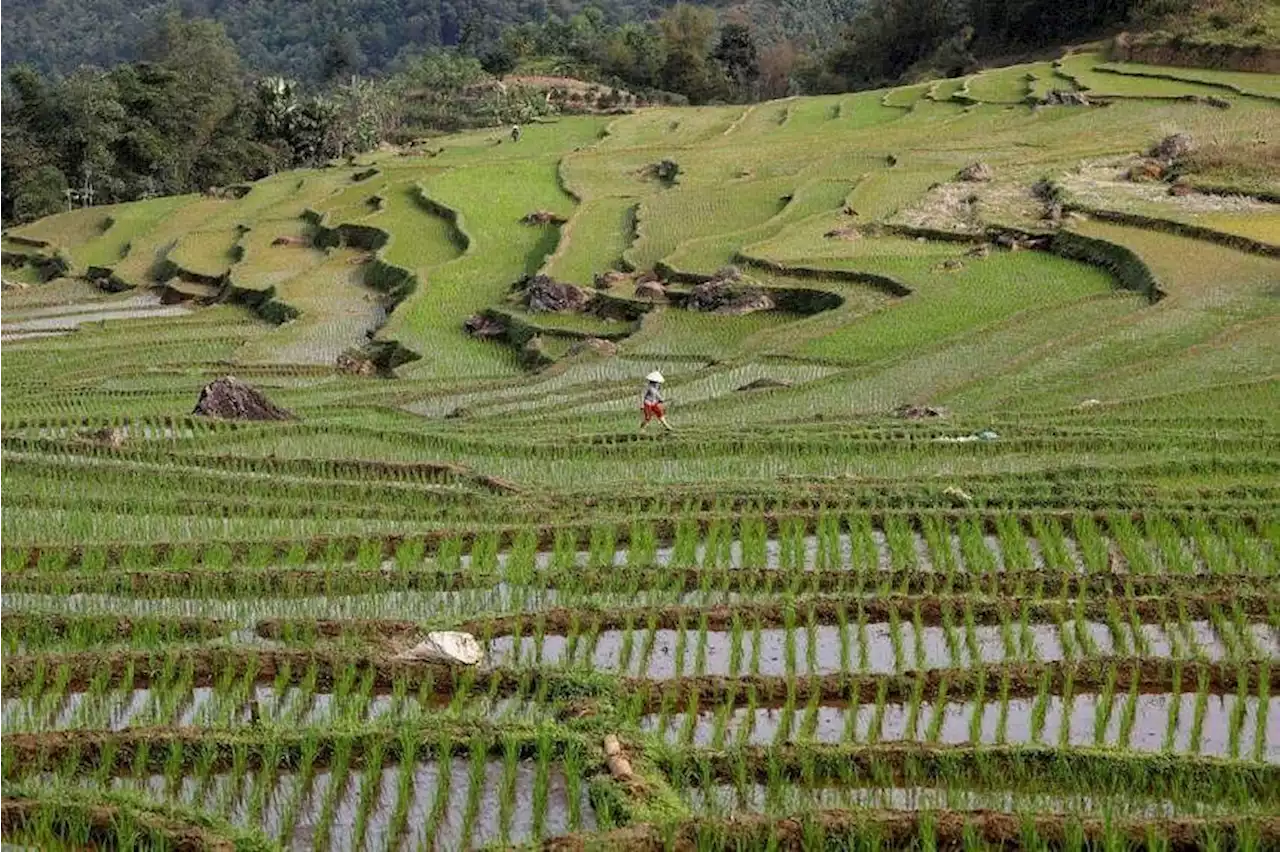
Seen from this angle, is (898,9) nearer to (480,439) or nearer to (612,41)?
(612,41)

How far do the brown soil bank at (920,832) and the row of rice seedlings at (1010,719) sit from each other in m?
0.88

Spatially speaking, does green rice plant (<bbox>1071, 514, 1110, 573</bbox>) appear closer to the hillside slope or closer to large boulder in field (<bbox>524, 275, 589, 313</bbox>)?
the hillside slope

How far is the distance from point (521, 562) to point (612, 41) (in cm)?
5718

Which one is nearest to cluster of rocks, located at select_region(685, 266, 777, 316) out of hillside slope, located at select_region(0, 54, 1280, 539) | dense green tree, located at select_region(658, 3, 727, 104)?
hillside slope, located at select_region(0, 54, 1280, 539)

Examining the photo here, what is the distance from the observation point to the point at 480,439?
12867mm

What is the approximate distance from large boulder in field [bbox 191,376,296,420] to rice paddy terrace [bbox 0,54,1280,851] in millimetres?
351

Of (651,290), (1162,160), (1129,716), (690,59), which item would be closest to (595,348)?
(651,290)

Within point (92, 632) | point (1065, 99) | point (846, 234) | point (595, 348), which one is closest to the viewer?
point (92, 632)

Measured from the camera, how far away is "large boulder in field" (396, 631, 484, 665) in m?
7.47

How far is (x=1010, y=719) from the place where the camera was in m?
6.82

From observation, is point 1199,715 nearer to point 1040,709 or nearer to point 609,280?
point 1040,709

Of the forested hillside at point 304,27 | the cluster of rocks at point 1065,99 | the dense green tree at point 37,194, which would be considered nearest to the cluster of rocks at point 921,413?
the cluster of rocks at point 1065,99

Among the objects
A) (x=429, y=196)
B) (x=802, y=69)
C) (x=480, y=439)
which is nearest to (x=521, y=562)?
(x=480, y=439)

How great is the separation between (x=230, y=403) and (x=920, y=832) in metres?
10.2
